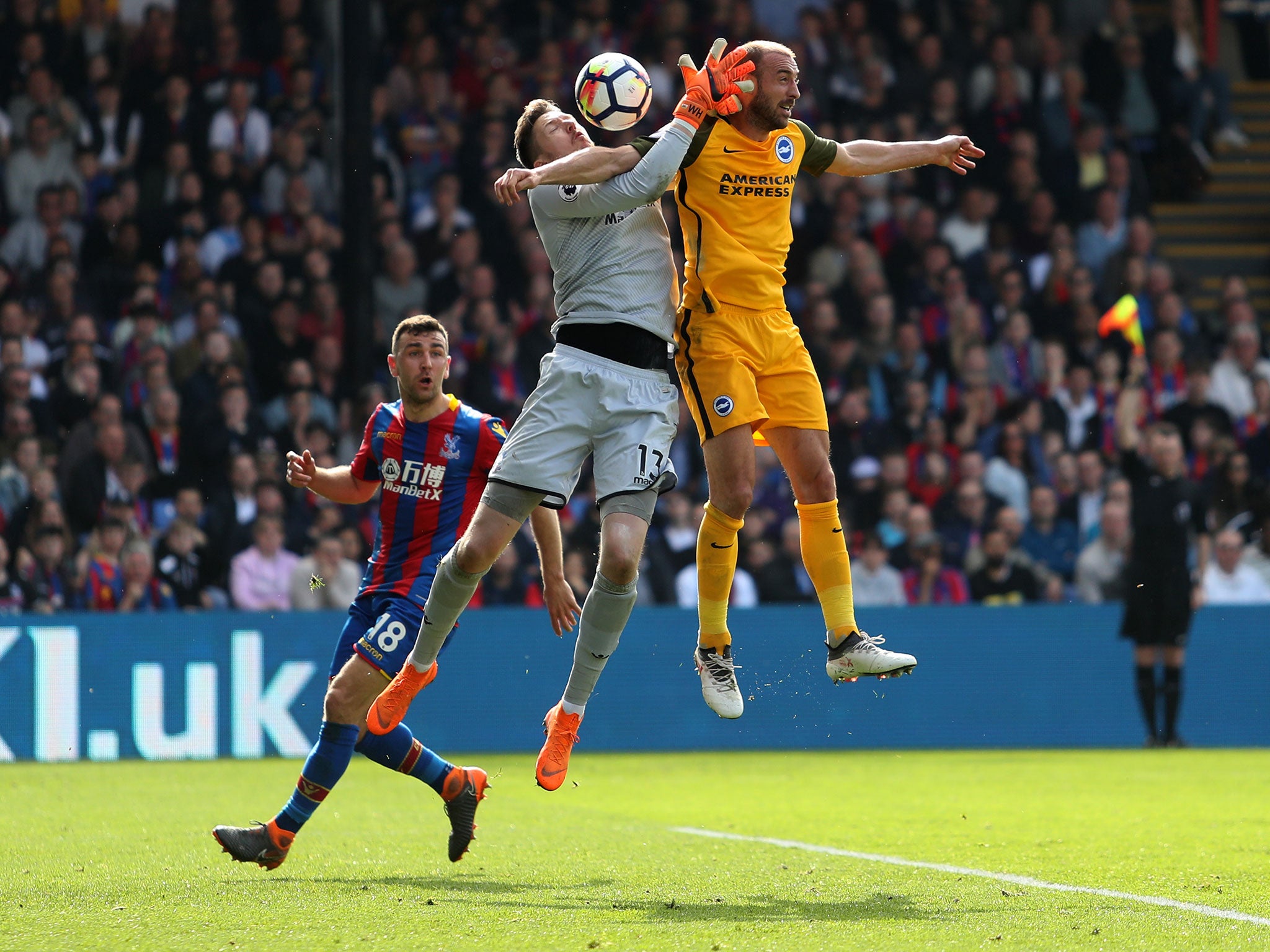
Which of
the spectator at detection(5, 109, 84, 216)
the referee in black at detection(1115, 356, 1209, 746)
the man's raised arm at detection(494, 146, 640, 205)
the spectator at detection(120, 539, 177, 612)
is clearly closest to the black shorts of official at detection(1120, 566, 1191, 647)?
the referee in black at detection(1115, 356, 1209, 746)

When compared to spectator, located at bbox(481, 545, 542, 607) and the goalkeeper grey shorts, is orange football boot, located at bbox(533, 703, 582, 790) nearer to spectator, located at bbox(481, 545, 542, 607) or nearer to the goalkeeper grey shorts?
the goalkeeper grey shorts

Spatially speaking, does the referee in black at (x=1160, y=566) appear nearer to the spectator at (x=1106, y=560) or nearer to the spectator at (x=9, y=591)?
the spectator at (x=1106, y=560)

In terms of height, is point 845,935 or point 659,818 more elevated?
point 845,935

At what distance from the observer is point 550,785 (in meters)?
6.79

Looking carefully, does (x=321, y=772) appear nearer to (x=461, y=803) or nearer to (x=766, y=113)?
(x=461, y=803)

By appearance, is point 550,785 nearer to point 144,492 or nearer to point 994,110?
point 144,492

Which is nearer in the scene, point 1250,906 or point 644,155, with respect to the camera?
point 1250,906

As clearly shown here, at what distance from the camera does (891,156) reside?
7.24 meters

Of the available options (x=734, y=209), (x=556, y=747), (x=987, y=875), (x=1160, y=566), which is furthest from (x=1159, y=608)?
(x=556, y=747)

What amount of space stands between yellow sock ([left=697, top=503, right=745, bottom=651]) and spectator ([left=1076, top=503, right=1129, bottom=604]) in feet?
26.1

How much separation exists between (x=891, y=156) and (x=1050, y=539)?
8.30 m

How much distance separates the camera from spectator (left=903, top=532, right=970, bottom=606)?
14461 millimetres

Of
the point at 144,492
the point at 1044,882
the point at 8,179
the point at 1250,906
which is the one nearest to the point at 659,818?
the point at 1044,882

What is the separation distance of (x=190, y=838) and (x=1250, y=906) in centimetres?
473
